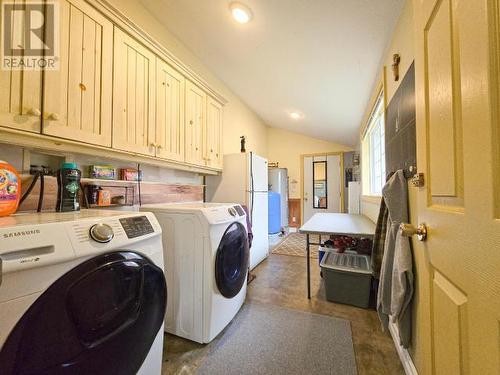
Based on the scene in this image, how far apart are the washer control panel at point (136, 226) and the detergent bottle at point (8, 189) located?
533 mm

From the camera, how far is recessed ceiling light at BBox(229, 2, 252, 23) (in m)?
1.66

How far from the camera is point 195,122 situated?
2.24 meters

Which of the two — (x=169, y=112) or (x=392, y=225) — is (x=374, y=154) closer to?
(x=392, y=225)

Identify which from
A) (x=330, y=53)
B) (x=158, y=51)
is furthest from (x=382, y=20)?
(x=158, y=51)

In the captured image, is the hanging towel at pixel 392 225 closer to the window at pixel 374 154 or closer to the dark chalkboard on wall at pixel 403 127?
the dark chalkboard on wall at pixel 403 127

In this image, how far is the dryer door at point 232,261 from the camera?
1.46m

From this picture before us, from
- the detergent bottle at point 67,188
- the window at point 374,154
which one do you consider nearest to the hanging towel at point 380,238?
the window at point 374,154

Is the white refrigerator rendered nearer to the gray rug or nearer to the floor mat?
the floor mat

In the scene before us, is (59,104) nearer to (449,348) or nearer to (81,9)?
(81,9)

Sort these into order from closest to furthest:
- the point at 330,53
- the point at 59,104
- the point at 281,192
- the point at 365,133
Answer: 1. the point at 59,104
2. the point at 330,53
3. the point at 365,133
4. the point at 281,192

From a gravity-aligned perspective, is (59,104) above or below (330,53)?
below

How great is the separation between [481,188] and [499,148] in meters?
0.09

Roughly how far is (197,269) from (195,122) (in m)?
1.52

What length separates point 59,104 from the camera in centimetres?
112
